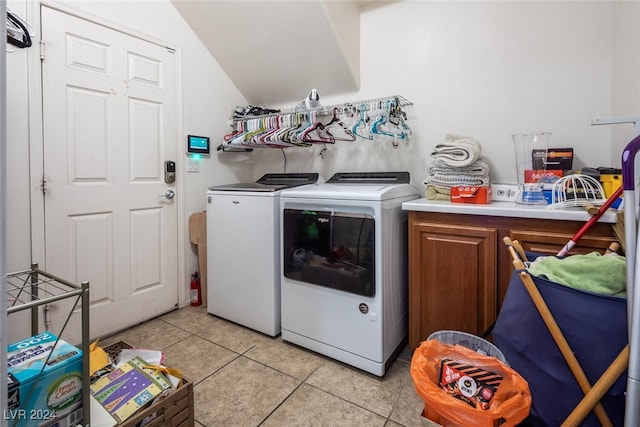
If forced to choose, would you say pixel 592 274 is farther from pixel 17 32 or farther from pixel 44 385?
pixel 17 32

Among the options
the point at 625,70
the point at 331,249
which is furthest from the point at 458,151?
the point at 331,249

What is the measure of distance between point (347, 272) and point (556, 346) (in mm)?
935

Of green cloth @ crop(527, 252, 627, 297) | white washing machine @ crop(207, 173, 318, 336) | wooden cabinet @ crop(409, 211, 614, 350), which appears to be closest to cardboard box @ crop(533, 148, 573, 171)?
wooden cabinet @ crop(409, 211, 614, 350)

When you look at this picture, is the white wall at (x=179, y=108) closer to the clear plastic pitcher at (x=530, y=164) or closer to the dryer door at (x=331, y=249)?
the dryer door at (x=331, y=249)

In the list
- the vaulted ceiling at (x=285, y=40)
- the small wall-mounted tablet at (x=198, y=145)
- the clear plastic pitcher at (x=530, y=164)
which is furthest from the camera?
the small wall-mounted tablet at (x=198, y=145)

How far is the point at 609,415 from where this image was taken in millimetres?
939

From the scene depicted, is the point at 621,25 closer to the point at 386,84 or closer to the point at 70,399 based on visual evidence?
the point at 386,84

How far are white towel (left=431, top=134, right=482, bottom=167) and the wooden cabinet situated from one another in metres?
0.34

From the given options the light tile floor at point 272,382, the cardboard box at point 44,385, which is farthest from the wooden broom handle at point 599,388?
the cardboard box at point 44,385

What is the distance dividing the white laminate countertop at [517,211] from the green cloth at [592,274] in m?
0.31

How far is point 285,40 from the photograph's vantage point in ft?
7.72

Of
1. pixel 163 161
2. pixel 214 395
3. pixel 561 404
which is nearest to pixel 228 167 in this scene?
pixel 163 161

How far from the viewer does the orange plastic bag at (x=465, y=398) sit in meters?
0.86

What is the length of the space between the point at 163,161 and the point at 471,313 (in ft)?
7.37
